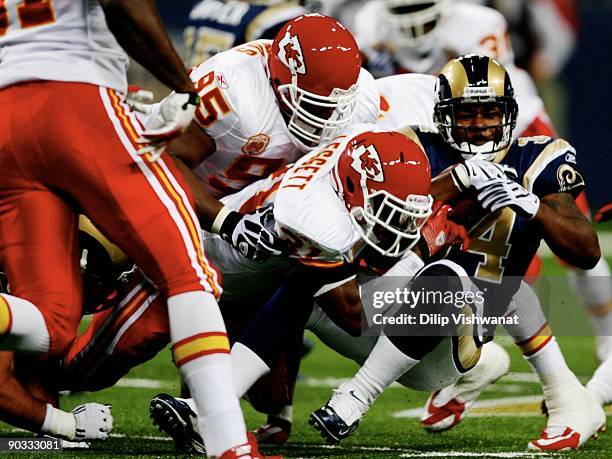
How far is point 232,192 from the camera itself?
4.03m

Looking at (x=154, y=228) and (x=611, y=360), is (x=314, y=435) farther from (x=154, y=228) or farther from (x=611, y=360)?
(x=154, y=228)

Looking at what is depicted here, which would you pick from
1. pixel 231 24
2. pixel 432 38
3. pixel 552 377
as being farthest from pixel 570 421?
pixel 432 38

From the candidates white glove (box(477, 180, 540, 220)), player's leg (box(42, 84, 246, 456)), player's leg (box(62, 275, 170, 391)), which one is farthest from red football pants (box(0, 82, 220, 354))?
white glove (box(477, 180, 540, 220))

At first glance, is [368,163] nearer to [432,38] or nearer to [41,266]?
[41,266]

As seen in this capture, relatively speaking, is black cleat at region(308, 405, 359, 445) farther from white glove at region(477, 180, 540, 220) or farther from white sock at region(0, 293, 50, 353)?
white sock at region(0, 293, 50, 353)

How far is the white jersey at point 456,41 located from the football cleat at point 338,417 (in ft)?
10.4

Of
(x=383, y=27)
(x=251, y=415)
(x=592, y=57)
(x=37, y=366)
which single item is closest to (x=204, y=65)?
(x=37, y=366)

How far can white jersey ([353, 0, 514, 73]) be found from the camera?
6473mm

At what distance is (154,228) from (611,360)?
2.09 m

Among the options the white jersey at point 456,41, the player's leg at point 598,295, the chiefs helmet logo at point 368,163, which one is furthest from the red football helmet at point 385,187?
the white jersey at point 456,41

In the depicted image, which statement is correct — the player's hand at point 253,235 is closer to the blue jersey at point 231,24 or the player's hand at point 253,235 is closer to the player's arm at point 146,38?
the player's arm at point 146,38

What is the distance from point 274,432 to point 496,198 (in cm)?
103

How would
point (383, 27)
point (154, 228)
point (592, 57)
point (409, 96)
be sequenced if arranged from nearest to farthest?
point (154, 228), point (409, 96), point (383, 27), point (592, 57)

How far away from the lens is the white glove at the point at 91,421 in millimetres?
3598
